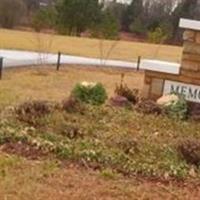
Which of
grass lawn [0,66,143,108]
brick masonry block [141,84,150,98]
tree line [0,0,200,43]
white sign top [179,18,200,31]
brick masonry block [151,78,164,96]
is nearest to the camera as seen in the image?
white sign top [179,18,200,31]

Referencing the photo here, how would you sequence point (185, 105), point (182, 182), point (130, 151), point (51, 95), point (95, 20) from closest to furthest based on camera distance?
1. point (182, 182)
2. point (130, 151)
3. point (185, 105)
4. point (51, 95)
5. point (95, 20)

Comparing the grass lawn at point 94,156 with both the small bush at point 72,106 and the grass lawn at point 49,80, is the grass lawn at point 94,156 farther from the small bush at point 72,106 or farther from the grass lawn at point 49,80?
the grass lawn at point 49,80

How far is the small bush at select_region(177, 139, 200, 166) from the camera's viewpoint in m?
7.17

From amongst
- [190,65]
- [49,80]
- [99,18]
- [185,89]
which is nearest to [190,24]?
[190,65]

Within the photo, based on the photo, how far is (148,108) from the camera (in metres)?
10.2

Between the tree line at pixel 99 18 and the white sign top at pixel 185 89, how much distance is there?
30643 millimetres

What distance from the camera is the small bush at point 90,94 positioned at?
1047 centimetres

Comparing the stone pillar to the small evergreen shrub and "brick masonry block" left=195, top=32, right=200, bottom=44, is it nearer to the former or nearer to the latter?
"brick masonry block" left=195, top=32, right=200, bottom=44

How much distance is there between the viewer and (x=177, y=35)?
168ft

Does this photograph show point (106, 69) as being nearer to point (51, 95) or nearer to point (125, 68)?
point (125, 68)

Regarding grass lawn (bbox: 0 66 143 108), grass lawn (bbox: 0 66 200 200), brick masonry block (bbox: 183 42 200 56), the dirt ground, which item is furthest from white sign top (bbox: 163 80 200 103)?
the dirt ground

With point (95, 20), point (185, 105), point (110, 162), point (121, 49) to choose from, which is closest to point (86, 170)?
point (110, 162)

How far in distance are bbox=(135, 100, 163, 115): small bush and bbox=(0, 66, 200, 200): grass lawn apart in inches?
9.8

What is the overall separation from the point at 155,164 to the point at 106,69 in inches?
603
